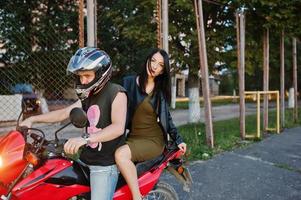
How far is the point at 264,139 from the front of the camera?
1121cm

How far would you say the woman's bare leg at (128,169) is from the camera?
340cm

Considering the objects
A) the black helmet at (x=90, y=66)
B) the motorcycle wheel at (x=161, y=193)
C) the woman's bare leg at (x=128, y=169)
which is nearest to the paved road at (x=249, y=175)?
the motorcycle wheel at (x=161, y=193)

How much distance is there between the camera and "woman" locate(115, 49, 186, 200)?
3.95 metres

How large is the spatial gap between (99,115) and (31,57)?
9.62m

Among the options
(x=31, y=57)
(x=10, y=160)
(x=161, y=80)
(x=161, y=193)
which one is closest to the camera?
(x=10, y=160)

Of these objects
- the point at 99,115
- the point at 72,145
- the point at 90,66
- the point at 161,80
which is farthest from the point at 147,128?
the point at 72,145

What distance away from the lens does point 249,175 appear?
7.11m

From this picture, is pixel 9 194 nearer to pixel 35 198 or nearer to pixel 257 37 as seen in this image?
pixel 35 198

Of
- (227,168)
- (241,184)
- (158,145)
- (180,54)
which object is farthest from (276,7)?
(158,145)

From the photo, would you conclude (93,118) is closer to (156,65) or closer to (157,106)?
(157,106)

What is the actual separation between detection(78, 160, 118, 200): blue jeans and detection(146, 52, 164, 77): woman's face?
1.09 m

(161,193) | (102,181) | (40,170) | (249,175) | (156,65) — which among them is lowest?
(249,175)

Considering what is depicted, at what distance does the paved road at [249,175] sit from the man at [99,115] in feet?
8.54

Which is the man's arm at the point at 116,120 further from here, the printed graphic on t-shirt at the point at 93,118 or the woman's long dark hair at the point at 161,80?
the woman's long dark hair at the point at 161,80
